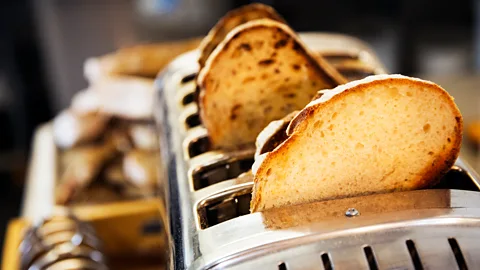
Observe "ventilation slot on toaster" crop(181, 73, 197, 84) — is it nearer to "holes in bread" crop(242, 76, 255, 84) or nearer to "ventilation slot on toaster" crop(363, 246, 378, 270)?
"holes in bread" crop(242, 76, 255, 84)

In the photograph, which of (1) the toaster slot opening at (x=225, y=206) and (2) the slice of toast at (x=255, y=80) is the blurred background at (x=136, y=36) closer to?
(2) the slice of toast at (x=255, y=80)

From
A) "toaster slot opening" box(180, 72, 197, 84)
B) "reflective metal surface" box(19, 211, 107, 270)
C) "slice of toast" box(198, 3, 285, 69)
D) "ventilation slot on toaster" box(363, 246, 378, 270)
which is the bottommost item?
"ventilation slot on toaster" box(363, 246, 378, 270)

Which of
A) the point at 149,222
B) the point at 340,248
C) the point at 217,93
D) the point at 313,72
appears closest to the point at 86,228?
the point at 149,222

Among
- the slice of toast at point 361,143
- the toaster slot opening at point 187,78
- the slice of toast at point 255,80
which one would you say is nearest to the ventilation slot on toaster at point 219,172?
the slice of toast at point 255,80

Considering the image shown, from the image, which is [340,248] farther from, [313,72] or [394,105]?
[313,72]

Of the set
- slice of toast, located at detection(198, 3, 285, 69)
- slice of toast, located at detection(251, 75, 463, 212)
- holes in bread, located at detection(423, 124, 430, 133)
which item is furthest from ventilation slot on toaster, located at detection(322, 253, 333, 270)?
slice of toast, located at detection(198, 3, 285, 69)

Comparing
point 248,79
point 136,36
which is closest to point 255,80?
point 248,79
